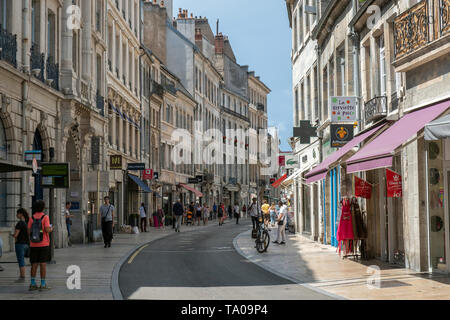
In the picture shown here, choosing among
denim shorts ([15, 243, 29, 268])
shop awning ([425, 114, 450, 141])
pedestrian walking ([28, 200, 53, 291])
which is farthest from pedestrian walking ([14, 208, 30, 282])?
shop awning ([425, 114, 450, 141])

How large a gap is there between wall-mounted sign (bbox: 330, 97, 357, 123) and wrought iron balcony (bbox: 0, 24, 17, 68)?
31.4 ft

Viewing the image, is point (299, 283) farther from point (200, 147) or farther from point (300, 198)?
point (200, 147)

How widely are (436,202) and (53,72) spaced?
16.0m

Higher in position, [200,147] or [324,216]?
[200,147]

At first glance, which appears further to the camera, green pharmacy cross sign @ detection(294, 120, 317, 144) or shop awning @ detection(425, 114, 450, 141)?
green pharmacy cross sign @ detection(294, 120, 317, 144)

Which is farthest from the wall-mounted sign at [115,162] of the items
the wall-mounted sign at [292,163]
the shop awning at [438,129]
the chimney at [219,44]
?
the chimney at [219,44]

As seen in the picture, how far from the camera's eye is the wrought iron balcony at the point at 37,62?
23.3m

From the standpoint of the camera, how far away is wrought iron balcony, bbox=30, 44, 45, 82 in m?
23.3

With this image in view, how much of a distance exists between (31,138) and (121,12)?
20.2 metres

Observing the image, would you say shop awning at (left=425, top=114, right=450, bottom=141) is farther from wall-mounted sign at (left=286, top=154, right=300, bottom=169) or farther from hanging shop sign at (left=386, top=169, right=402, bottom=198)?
wall-mounted sign at (left=286, top=154, right=300, bottom=169)

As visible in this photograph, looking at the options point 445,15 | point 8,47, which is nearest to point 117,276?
point 445,15

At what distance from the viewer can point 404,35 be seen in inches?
610

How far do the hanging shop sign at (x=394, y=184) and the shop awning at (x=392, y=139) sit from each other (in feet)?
3.02
